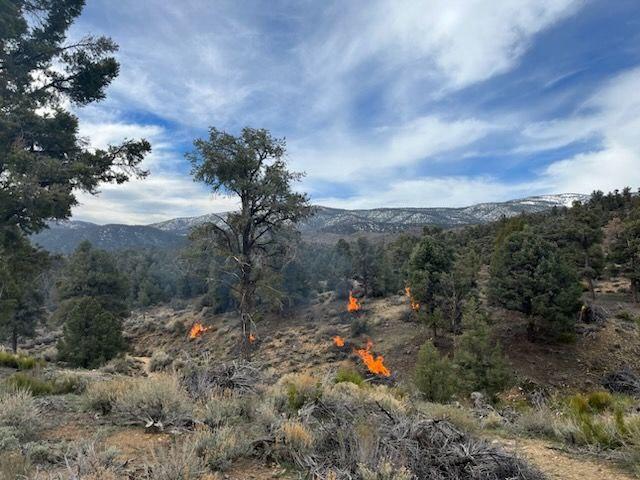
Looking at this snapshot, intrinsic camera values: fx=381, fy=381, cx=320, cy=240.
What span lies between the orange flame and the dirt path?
19243 mm

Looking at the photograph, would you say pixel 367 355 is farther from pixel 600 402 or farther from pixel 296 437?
pixel 296 437

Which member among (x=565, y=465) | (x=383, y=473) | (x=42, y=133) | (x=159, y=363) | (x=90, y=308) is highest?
(x=42, y=133)

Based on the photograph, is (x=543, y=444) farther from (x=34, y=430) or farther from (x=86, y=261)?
(x=86, y=261)

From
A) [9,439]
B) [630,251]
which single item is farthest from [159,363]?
[630,251]

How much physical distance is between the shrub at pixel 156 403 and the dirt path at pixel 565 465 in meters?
4.32

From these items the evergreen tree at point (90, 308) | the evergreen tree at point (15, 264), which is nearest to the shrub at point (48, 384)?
the evergreen tree at point (15, 264)

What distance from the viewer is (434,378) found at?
14.5 meters

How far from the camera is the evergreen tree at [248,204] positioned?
14055 mm

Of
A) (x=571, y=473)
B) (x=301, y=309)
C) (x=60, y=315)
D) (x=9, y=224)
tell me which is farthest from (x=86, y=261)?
(x=571, y=473)

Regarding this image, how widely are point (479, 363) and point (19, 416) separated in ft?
53.7

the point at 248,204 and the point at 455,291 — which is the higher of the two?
the point at 248,204

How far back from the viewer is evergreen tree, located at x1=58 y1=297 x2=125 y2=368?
65.4 feet

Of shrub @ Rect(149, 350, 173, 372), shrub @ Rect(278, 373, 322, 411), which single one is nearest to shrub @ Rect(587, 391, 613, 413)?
shrub @ Rect(278, 373, 322, 411)

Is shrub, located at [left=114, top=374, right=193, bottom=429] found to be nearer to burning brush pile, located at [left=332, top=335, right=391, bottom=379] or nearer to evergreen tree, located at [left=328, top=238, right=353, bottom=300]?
burning brush pile, located at [left=332, top=335, right=391, bottom=379]
